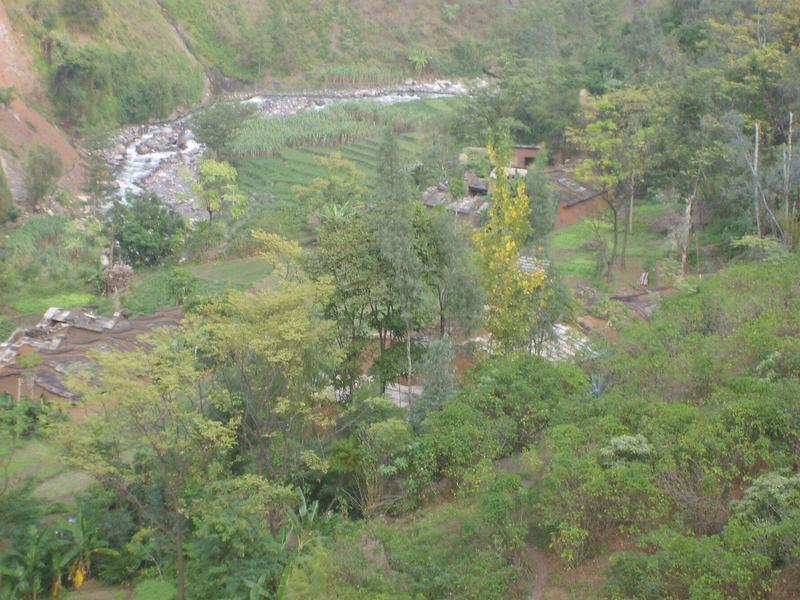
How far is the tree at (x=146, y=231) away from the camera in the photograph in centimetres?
2530

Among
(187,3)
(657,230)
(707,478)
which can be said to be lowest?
(657,230)

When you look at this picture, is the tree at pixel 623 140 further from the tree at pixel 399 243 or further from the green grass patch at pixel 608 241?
the tree at pixel 399 243

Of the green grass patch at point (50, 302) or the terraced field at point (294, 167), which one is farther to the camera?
the terraced field at point (294, 167)

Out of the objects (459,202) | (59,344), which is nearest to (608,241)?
(459,202)

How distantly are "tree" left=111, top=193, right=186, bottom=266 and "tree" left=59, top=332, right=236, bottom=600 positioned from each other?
1631 centimetres

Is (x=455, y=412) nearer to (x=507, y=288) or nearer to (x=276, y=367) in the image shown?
(x=276, y=367)

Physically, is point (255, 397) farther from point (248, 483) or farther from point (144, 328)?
point (144, 328)

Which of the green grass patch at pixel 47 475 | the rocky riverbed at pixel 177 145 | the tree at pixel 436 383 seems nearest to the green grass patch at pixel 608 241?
the tree at pixel 436 383

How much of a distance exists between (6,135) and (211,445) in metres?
26.3

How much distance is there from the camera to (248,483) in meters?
9.62

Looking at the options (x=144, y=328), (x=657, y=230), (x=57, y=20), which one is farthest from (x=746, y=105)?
(x=57, y=20)

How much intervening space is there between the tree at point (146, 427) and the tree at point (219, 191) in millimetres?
18324

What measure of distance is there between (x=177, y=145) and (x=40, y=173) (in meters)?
9.37

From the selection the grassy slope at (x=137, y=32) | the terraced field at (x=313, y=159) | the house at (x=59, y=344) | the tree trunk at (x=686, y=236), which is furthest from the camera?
the grassy slope at (x=137, y=32)
